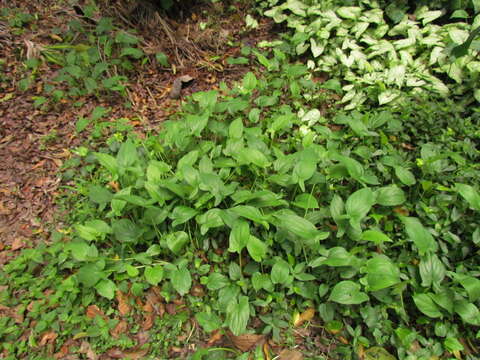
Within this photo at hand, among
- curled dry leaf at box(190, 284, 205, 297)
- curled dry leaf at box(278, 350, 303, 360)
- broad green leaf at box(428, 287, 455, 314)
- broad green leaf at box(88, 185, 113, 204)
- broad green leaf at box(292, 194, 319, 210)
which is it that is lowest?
curled dry leaf at box(278, 350, 303, 360)

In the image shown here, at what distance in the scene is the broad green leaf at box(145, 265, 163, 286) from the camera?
203 cm

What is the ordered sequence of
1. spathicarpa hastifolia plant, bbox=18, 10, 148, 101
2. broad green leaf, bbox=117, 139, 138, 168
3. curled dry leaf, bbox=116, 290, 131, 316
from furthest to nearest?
1. spathicarpa hastifolia plant, bbox=18, 10, 148, 101
2. broad green leaf, bbox=117, 139, 138, 168
3. curled dry leaf, bbox=116, 290, 131, 316

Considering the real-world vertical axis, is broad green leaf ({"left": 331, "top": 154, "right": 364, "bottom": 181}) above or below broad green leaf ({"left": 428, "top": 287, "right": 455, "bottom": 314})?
above

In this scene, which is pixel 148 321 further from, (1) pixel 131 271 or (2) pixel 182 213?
(2) pixel 182 213

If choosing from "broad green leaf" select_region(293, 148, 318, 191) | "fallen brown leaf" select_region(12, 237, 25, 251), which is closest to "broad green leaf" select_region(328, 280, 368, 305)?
"broad green leaf" select_region(293, 148, 318, 191)

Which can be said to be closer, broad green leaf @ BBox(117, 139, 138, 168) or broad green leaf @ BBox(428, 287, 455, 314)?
broad green leaf @ BBox(428, 287, 455, 314)

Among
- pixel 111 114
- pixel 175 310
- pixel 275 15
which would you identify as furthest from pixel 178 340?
pixel 275 15

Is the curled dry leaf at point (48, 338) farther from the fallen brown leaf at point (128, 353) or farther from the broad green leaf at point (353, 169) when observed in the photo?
the broad green leaf at point (353, 169)

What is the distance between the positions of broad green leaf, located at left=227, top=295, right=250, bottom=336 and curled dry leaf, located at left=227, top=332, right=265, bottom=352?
121 millimetres

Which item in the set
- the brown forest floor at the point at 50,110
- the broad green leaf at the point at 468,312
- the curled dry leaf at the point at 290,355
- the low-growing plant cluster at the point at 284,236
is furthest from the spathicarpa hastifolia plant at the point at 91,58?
the broad green leaf at the point at 468,312

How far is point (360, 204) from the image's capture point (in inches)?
78.7

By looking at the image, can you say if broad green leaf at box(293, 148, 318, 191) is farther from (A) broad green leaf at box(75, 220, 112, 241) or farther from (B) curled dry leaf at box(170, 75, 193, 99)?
(B) curled dry leaf at box(170, 75, 193, 99)

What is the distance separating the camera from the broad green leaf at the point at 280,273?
1.98m

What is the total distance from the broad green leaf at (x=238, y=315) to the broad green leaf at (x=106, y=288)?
0.75m
